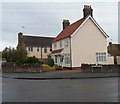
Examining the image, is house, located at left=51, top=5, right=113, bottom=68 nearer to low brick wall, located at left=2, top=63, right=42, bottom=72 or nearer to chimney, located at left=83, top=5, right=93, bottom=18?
chimney, located at left=83, top=5, right=93, bottom=18

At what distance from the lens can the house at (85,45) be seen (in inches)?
1019

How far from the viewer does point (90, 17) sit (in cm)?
2670

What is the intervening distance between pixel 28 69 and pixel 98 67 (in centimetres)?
1011

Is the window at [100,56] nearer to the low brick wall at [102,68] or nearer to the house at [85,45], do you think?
the house at [85,45]

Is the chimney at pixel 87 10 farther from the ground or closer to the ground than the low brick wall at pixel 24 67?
farther from the ground

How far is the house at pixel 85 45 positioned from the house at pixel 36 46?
17.9m

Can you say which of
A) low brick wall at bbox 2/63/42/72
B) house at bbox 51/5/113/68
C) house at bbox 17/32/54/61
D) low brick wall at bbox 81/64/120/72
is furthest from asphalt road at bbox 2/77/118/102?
house at bbox 17/32/54/61

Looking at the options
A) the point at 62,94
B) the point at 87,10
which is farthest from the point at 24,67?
the point at 62,94

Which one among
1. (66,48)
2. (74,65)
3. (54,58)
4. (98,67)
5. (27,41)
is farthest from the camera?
(27,41)

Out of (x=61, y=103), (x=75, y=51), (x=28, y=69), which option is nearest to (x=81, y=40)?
(x=75, y=51)

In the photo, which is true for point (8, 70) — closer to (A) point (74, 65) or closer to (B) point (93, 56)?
(A) point (74, 65)

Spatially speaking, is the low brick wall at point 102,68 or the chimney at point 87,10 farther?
the chimney at point 87,10

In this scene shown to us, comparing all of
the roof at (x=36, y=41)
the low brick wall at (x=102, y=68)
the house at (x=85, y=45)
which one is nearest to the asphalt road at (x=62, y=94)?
the low brick wall at (x=102, y=68)

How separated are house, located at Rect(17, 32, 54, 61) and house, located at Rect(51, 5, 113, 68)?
17899 millimetres
